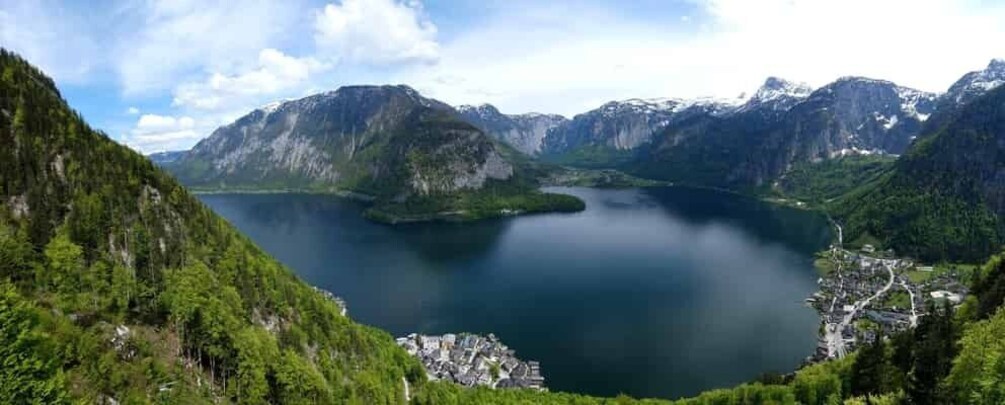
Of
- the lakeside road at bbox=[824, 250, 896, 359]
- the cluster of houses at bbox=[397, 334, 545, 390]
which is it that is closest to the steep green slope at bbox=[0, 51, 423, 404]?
the cluster of houses at bbox=[397, 334, 545, 390]

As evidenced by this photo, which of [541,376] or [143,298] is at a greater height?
[143,298]

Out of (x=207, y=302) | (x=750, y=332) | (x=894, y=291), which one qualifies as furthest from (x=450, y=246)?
(x=207, y=302)

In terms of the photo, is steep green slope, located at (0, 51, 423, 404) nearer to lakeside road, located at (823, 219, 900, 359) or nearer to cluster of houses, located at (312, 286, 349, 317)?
cluster of houses, located at (312, 286, 349, 317)

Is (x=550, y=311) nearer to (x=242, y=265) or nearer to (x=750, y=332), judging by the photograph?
(x=750, y=332)

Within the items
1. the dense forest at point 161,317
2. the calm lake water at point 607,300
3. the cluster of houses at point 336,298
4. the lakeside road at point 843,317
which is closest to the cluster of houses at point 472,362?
the calm lake water at point 607,300

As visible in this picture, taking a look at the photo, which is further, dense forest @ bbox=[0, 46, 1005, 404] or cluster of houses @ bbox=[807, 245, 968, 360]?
cluster of houses @ bbox=[807, 245, 968, 360]

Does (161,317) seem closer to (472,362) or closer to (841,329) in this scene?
(472,362)
